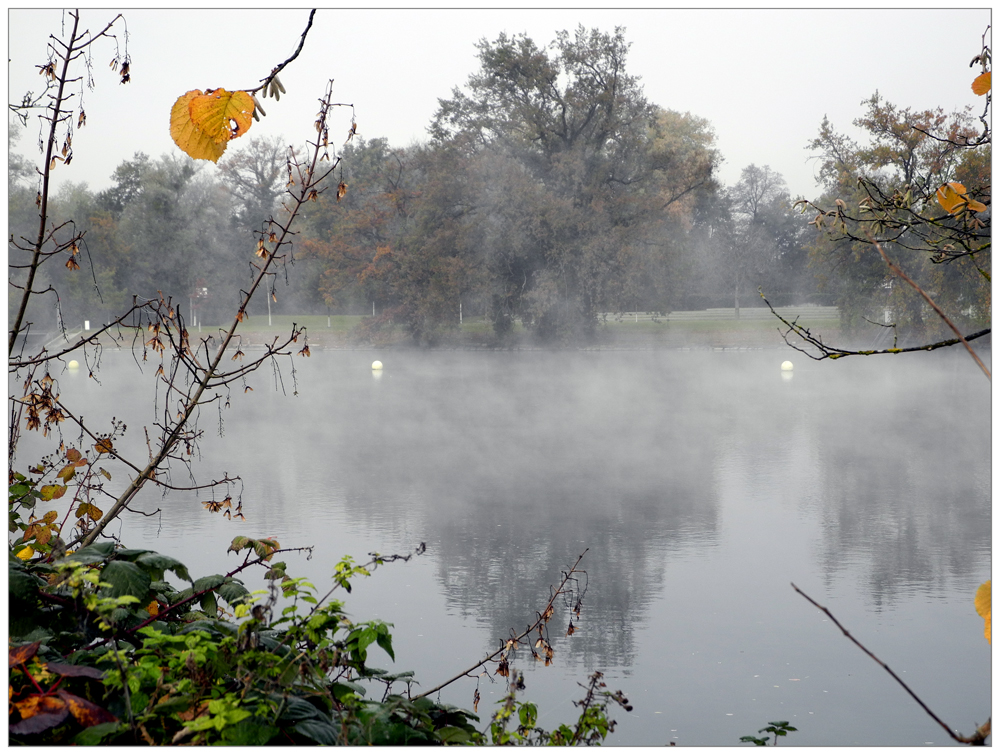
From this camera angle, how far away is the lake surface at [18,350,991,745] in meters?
3.04

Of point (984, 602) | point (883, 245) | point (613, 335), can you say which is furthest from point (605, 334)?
point (984, 602)

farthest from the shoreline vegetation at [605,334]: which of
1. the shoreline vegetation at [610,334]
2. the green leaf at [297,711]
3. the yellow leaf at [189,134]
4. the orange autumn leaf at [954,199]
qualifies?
the orange autumn leaf at [954,199]

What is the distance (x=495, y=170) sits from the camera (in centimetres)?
2280

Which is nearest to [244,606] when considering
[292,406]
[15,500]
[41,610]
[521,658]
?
[41,610]

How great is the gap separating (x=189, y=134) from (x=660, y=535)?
4429mm

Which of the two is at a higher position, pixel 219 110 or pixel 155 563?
pixel 219 110

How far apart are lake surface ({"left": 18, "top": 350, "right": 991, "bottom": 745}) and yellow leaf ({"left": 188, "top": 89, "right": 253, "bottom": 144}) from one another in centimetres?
210

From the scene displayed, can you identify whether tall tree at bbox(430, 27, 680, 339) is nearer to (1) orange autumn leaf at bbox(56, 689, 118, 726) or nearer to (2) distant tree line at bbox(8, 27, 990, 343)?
(2) distant tree line at bbox(8, 27, 990, 343)

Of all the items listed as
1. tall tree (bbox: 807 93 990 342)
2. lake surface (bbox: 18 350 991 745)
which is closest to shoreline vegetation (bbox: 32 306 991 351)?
tall tree (bbox: 807 93 990 342)

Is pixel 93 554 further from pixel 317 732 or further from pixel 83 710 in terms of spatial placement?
pixel 317 732

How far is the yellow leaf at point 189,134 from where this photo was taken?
126 cm

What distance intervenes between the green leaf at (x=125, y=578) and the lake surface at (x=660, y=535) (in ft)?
5.65

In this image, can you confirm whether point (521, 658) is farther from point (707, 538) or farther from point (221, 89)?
point (221, 89)

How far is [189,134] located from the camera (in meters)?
1.28
